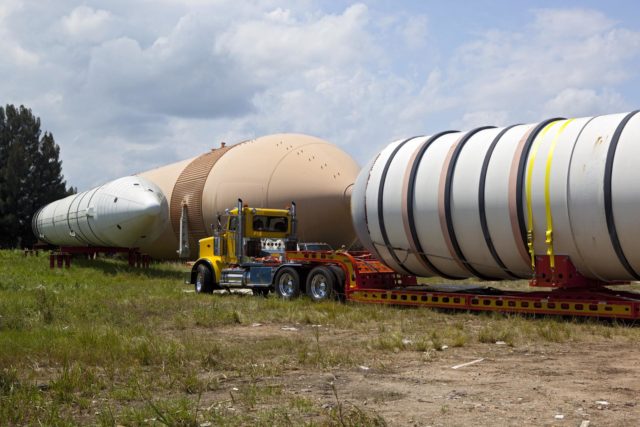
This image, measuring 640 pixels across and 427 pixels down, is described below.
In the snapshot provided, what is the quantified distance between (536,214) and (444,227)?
71.1 inches

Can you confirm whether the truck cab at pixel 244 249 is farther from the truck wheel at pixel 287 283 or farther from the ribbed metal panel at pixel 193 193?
the ribbed metal panel at pixel 193 193

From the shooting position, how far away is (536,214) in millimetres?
11555

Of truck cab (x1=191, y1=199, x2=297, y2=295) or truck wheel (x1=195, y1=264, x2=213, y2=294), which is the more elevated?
truck cab (x1=191, y1=199, x2=297, y2=295)

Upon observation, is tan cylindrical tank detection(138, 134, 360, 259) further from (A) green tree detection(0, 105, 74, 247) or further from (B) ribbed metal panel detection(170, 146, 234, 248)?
(A) green tree detection(0, 105, 74, 247)

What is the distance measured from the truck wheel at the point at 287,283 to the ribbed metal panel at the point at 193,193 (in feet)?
28.3

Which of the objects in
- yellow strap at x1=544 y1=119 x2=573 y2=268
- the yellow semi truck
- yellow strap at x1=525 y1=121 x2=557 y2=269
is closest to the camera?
yellow strap at x1=544 y1=119 x2=573 y2=268

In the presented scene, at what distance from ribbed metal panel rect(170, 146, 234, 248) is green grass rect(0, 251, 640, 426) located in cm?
810

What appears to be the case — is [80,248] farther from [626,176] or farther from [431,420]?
[431,420]

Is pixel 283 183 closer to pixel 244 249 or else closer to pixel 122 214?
pixel 244 249

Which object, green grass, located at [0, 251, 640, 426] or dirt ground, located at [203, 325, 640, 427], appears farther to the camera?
green grass, located at [0, 251, 640, 426]

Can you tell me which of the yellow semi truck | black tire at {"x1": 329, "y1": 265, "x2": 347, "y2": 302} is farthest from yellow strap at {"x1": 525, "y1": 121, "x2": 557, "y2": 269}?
the yellow semi truck

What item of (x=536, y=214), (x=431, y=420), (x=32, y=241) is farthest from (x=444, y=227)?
(x=32, y=241)

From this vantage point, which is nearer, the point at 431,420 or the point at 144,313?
the point at 431,420

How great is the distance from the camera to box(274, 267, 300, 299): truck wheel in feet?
51.2
